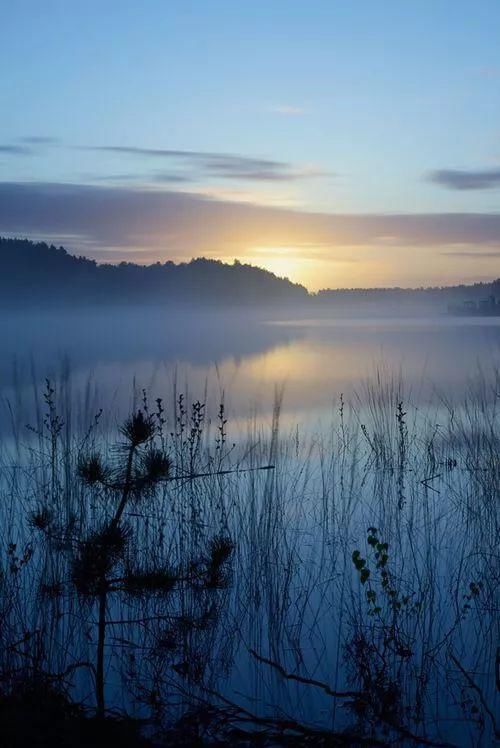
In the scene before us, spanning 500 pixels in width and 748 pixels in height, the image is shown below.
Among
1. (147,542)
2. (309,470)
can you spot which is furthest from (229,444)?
(147,542)

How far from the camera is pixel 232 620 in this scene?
5.14 meters

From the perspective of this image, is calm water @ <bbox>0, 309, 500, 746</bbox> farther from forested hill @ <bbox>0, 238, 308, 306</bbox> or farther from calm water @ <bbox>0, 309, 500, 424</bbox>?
forested hill @ <bbox>0, 238, 308, 306</bbox>

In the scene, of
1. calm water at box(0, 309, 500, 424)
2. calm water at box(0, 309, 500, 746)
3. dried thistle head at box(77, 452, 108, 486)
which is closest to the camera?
dried thistle head at box(77, 452, 108, 486)

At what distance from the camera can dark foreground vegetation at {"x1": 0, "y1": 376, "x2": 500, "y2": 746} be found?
3.92 meters

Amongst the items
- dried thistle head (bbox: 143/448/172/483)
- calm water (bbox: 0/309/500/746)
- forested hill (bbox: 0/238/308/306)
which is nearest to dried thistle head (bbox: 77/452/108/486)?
dried thistle head (bbox: 143/448/172/483)

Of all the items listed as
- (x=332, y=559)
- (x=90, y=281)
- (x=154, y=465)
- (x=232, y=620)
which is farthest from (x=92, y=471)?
(x=90, y=281)

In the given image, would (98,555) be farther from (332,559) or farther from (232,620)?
(332,559)

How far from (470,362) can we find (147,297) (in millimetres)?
111568

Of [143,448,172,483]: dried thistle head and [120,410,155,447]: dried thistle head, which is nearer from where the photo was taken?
[120,410,155,447]: dried thistle head

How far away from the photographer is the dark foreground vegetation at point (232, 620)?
3.92m

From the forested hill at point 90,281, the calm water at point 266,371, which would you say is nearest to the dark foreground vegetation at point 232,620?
the calm water at point 266,371

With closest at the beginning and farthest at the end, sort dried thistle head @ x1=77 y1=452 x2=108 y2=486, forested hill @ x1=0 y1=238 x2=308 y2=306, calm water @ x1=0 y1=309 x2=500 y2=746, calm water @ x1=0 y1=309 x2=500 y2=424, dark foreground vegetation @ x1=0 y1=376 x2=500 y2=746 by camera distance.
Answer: dark foreground vegetation @ x1=0 y1=376 x2=500 y2=746 < dried thistle head @ x1=77 y1=452 x2=108 y2=486 < calm water @ x1=0 y1=309 x2=500 y2=746 < calm water @ x1=0 y1=309 x2=500 y2=424 < forested hill @ x1=0 y1=238 x2=308 y2=306

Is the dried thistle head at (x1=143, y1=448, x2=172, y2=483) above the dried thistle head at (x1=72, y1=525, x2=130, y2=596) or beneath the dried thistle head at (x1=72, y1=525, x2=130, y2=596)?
above

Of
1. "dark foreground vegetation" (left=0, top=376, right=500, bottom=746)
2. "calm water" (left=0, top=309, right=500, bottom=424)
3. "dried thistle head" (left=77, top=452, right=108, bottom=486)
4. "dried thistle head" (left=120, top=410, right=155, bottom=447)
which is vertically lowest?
"dark foreground vegetation" (left=0, top=376, right=500, bottom=746)
